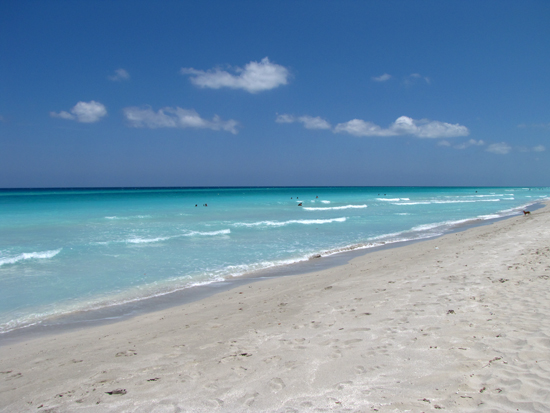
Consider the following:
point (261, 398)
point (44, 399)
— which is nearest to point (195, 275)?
point (44, 399)

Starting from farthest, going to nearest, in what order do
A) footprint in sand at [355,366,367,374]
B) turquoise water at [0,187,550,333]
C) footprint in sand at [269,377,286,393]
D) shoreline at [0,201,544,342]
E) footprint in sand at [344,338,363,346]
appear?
turquoise water at [0,187,550,333] < shoreline at [0,201,544,342] < footprint in sand at [344,338,363,346] < footprint in sand at [355,366,367,374] < footprint in sand at [269,377,286,393]

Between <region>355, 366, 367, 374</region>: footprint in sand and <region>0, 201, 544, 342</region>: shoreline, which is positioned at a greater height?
<region>355, 366, 367, 374</region>: footprint in sand

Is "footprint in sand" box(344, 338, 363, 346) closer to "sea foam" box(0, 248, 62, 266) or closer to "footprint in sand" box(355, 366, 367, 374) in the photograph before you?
"footprint in sand" box(355, 366, 367, 374)

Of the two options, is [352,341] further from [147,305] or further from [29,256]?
[29,256]

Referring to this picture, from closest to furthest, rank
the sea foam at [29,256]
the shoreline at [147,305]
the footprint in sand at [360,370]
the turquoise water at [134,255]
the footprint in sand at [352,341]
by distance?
the footprint in sand at [360,370] → the footprint in sand at [352,341] → the shoreline at [147,305] → the turquoise water at [134,255] → the sea foam at [29,256]

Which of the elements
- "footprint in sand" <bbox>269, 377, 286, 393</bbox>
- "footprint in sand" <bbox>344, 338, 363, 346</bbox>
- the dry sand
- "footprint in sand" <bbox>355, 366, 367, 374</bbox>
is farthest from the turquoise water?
"footprint in sand" <bbox>355, 366, 367, 374</bbox>

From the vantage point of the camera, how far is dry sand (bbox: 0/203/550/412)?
10.8 ft

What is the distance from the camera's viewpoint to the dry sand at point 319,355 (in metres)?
3.28

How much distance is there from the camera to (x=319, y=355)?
13.6 feet

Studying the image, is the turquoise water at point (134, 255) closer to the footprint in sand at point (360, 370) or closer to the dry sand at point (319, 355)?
the dry sand at point (319, 355)

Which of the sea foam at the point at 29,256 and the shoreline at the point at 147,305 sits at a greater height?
the sea foam at the point at 29,256

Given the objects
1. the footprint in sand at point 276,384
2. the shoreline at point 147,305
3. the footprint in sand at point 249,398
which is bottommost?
the shoreline at point 147,305

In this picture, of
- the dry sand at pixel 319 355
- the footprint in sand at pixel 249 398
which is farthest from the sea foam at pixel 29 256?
the footprint in sand at pixel 249 398

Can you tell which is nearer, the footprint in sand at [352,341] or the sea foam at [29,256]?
the footprint in sand at [352,341]
